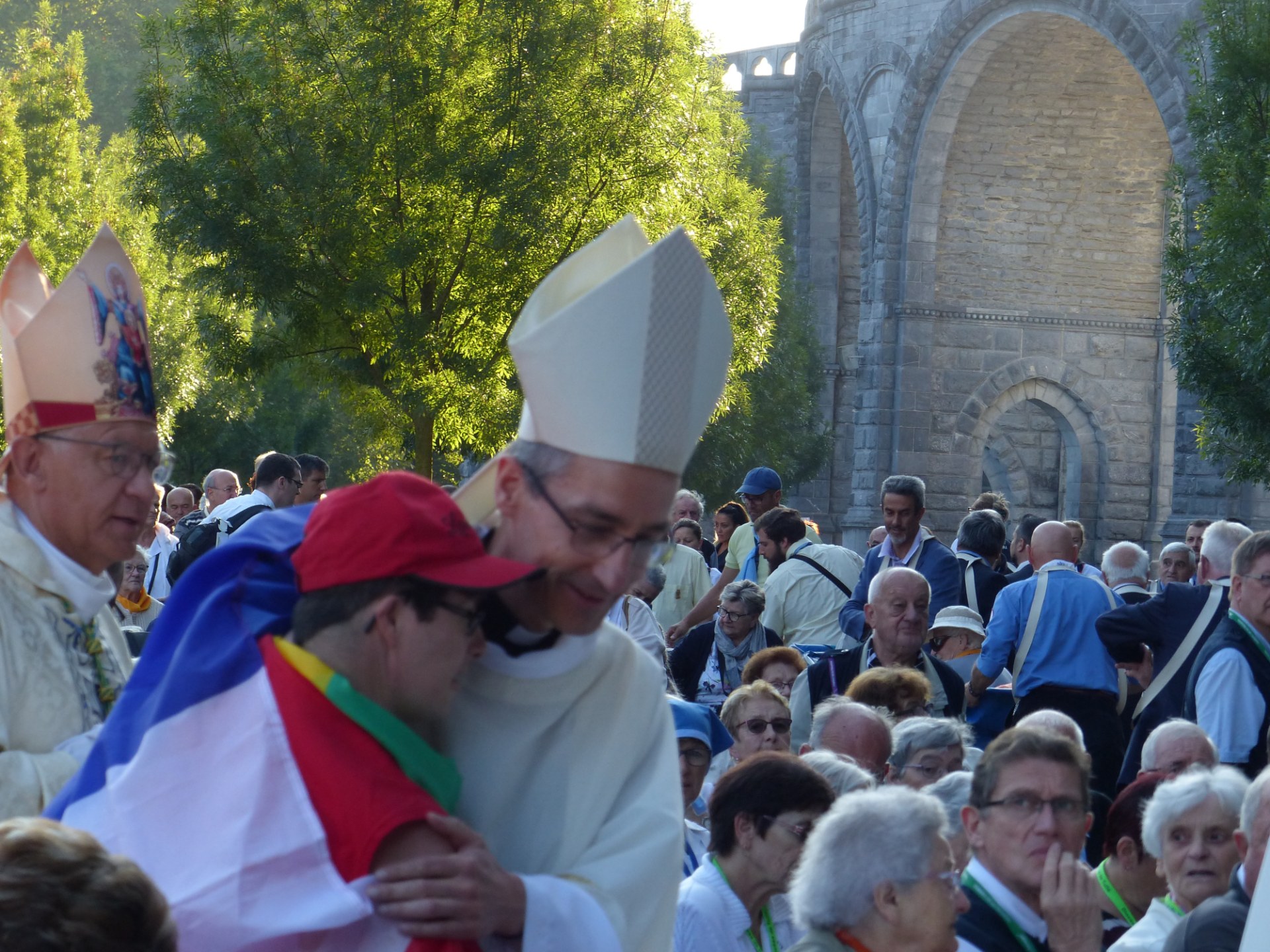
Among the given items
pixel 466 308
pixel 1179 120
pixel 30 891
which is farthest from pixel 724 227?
pixel 30 891

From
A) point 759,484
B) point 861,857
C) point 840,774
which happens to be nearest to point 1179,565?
point 759,484

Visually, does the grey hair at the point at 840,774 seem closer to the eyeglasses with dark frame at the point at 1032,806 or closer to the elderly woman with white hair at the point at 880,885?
the eyeglasses with dark frame at the point at 1032,806

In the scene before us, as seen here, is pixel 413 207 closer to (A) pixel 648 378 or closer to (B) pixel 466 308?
(B) pixel 466 308

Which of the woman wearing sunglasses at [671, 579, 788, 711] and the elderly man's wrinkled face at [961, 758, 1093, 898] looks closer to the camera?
the elderly man's wrinkled face at [961, 758, 1093, 898]

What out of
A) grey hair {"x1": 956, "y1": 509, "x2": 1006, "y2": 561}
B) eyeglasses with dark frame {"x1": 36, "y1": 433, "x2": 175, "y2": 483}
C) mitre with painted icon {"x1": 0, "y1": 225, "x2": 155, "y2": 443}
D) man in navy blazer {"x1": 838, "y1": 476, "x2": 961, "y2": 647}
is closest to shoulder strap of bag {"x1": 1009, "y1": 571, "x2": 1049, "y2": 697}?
man in navy blazer {"x1": 838, "y1": 476, "x2": 961, "y2": 647}

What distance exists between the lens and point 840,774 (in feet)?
15.2

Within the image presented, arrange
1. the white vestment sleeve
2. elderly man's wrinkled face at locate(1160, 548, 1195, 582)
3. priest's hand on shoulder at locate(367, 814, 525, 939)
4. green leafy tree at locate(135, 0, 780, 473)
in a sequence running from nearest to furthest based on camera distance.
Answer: priest's hand on shoulder at locate(367, 814, 525, 939) < the white vestment sleeve < elderly man's wrinkled face at locate(1160, 548, 1195, 582) < green leafy tree at locate(135, 0, 780, 473)

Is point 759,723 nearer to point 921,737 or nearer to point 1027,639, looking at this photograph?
point 921,737

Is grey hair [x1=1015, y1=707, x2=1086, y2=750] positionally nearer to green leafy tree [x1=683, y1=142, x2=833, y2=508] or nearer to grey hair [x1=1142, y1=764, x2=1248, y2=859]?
grey hair [x1=1142, y1=764, x2=1248, y2=859]

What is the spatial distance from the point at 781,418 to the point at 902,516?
66.9ft

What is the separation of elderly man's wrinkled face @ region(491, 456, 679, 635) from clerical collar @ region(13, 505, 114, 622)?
1.03 metres

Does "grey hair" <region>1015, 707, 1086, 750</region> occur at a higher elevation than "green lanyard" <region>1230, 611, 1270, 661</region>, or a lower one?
lower

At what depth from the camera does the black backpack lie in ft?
27.5

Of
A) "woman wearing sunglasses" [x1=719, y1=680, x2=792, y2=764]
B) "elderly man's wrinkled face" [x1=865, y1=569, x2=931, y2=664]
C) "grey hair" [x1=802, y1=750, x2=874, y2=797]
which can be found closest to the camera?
"grey hair" [x1=802, y1=750, x2=874, y2=797]
